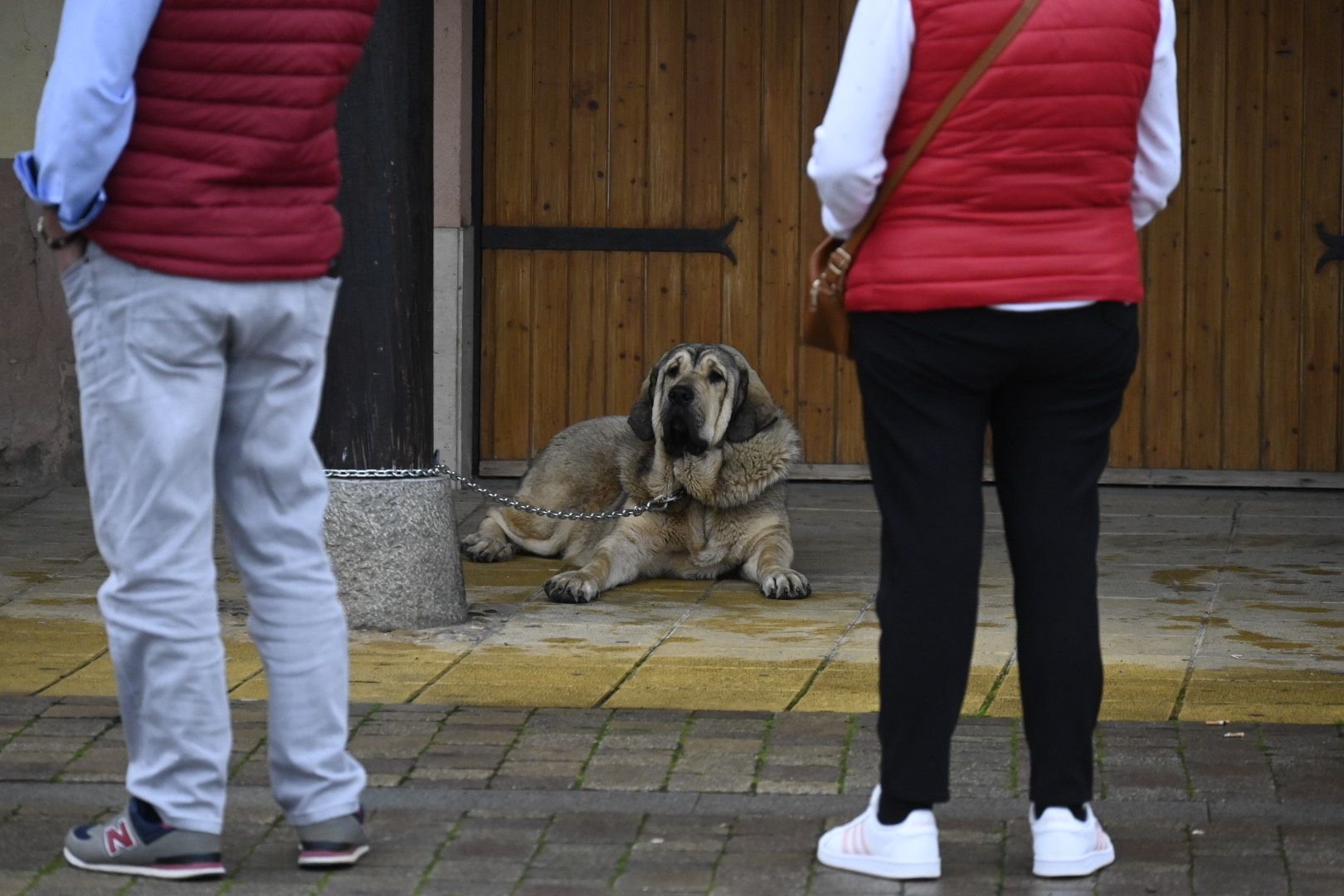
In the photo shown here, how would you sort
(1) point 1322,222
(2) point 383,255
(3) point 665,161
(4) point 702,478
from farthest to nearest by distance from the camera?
(3) point 665,161
(1) point 1322,222
(4) point 702,478
(2) point 383,255

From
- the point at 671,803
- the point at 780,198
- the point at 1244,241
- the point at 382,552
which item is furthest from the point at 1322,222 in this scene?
the point at 671,803

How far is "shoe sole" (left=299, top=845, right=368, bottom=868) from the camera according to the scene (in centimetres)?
363

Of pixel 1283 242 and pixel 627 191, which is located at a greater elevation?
pixel 627 191

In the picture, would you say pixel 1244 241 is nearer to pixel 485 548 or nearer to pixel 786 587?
pixel 786 587

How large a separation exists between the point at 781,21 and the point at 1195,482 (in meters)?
2.75

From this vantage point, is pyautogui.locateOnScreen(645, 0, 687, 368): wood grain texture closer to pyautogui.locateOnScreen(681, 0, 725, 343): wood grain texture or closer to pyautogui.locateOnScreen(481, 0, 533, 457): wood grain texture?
pyautogui.locateOnScreen(681, 0, 725, 343): wood grain texture

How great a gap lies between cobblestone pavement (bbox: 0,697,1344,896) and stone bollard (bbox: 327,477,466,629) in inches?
40.7

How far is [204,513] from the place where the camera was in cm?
347

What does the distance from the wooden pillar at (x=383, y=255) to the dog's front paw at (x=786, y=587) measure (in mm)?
1327

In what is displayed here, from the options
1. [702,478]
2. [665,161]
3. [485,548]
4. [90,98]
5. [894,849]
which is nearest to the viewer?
[90,98]

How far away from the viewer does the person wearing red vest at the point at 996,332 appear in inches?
131

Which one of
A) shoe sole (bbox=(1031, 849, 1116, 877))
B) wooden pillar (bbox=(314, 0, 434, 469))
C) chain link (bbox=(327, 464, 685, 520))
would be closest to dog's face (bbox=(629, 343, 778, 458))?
chain link (bbox=(327, 464, 685, 520))

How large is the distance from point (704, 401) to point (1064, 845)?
3639 millimetres

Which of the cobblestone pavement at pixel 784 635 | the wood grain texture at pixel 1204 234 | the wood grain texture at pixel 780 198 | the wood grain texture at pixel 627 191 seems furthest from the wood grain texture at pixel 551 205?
the wood grain texture at pixel 1204 234
